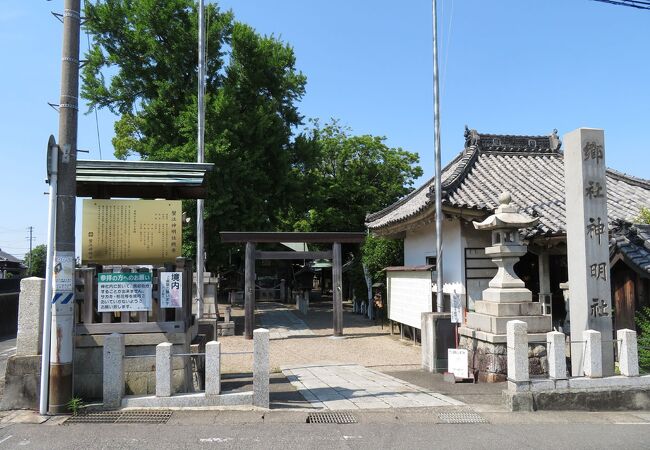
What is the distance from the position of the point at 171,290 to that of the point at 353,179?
2369 centimetres

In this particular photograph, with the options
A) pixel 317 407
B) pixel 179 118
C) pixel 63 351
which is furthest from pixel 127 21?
pixel 317 407

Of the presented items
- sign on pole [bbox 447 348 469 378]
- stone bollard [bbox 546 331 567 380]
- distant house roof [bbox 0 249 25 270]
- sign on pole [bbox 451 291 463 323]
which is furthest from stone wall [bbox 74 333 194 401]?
distant house roof [bbox 0 249 25 270]

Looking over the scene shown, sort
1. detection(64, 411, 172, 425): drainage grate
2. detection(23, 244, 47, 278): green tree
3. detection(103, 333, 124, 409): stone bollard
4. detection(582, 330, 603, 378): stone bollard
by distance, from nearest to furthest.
A: detection(64, 411, 172, 425): drainage grate
detection(103, 333, 124, 409): stone bollard
detection(582, 330, 603, 378): stone bollard
detection(23, 244, 47, 278): green tree

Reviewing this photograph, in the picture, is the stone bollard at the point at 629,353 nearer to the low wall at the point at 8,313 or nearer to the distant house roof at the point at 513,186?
the distant house roof at the point at 513,186

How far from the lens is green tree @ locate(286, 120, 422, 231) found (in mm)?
29562

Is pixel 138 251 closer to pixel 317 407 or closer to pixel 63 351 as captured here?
pixel 63 351

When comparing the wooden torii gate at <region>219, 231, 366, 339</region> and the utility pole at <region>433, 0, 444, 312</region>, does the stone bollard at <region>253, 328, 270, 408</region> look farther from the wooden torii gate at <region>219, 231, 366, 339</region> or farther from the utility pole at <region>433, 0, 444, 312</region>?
the wooden torii gate at <region>219, 231, 366, 339</region>

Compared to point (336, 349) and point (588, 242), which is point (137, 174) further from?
point (336, 349)

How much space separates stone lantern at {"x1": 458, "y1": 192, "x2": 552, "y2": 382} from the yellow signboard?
593 cm

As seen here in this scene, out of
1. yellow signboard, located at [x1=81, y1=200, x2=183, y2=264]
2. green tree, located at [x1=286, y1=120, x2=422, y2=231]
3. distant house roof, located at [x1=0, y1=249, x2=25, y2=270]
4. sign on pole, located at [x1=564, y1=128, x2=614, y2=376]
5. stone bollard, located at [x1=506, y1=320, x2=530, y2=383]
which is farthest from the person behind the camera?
distant house roof, located at [x1=0, y1=249, x2=25, y2=270]

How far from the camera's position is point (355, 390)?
8.72 meters

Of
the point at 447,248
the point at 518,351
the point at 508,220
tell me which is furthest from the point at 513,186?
the point at 518,351

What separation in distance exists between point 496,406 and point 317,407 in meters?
2.82

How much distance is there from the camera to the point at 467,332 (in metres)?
10.1
